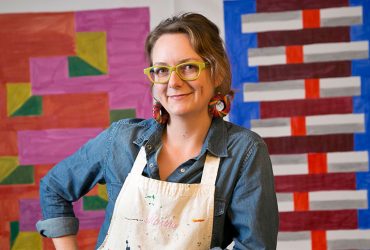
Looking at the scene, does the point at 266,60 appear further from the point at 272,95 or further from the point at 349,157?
the point at 349,157

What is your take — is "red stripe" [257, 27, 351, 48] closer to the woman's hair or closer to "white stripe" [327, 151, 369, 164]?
"white stripe" [327, 151, 369, 164]

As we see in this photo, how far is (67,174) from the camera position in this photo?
1295 millimetres

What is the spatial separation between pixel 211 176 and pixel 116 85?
87cm

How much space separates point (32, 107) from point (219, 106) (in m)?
0.98

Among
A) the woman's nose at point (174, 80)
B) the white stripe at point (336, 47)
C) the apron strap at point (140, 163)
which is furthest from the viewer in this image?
the white stripe at point (336, 47)

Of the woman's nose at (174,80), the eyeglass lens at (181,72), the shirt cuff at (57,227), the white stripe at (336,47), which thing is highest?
the white stripe at (336,47)

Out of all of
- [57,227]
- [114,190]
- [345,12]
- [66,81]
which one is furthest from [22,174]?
[345,12]

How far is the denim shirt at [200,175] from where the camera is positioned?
3.73ft

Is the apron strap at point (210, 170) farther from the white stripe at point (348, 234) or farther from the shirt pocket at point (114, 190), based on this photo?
the white stripe at point (348, 234)

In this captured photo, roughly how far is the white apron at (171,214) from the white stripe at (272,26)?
0.89 m

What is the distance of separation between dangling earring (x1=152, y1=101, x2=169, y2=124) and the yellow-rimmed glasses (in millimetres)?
102

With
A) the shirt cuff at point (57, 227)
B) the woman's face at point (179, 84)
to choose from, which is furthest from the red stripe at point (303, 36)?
the shirt cuff at point (57, 227)

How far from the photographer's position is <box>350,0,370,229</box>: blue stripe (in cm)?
189

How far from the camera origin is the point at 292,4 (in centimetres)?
190
